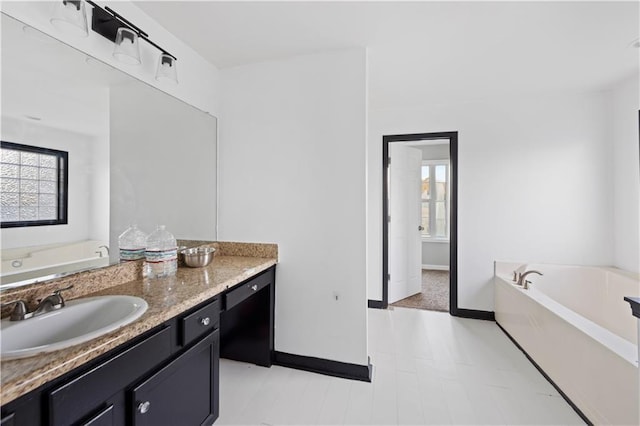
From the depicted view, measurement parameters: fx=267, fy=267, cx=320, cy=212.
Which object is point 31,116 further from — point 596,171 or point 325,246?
point 596,171

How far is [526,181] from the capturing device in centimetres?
287

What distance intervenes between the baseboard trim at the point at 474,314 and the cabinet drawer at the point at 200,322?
2.71 meters

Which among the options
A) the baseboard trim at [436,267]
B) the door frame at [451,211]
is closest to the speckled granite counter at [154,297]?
the door frame at [451,211]

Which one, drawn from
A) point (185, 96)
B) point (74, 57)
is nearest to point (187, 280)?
point (74, 57)

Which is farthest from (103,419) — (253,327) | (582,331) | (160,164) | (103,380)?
(582,331)

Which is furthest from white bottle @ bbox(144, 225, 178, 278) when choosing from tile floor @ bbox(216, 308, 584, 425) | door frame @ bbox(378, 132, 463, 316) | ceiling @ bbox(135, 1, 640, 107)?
door frame @ bbox(378, 132, 463, 316)

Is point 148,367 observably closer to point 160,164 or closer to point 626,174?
point 160,164

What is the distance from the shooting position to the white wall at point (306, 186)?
6.48 feet

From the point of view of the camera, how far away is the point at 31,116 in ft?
3.73

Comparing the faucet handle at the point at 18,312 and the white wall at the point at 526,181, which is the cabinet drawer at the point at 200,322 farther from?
the white wall at the point at 526,181

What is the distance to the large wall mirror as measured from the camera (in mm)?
1088

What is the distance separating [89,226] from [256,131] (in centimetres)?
129

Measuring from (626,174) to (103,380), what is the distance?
13.3 feet

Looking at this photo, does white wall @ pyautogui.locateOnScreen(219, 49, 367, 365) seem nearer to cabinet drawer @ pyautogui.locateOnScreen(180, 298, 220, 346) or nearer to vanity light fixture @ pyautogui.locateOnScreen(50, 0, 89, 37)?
→ cabinet drawer @ pyautogui.locateOnScreen(180, 298, 220, 346)
